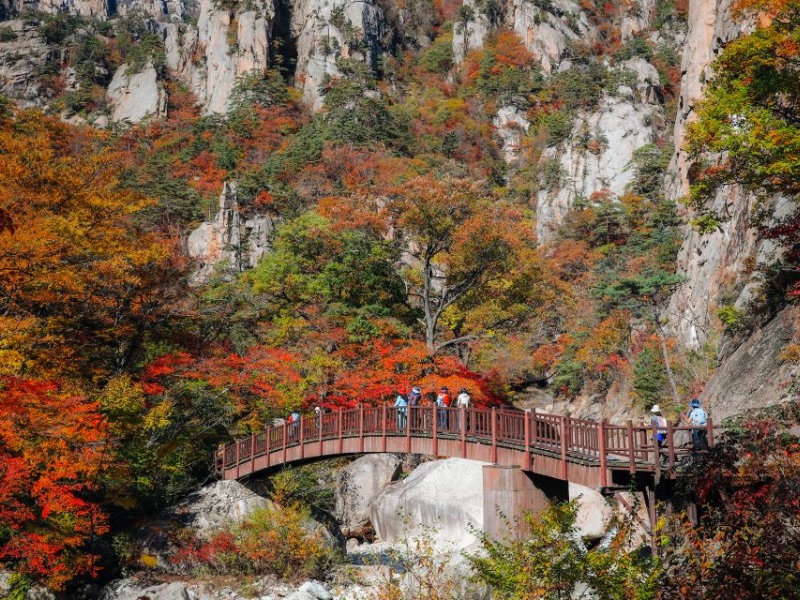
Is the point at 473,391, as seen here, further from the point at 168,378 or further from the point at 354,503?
the point at 168,378

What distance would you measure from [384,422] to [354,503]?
704 cm

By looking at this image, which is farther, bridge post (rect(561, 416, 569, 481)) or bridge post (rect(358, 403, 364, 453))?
bridge post (rect(358, 403, 364, 453))

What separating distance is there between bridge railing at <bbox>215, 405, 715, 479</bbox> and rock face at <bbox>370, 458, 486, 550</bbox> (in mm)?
2783

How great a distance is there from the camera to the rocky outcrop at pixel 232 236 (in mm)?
42625

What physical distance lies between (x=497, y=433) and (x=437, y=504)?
541cm

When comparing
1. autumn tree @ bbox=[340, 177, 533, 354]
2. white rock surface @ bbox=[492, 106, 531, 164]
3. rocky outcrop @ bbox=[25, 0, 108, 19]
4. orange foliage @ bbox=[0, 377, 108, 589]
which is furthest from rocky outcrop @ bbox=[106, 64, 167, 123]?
orange foliage @ bbox=[0, 377, 108, 589]

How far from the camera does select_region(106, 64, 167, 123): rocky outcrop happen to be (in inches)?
2539

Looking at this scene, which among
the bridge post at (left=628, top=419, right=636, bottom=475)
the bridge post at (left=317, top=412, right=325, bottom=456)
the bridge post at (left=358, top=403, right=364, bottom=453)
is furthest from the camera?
the bridge post at (left=317, top=412, right=325, bottom=456)

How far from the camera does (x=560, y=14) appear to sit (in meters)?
70.6

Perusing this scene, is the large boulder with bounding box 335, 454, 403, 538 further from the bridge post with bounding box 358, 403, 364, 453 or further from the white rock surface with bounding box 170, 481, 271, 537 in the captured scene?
the bridge post with bounding box 358, 403, 364, 453

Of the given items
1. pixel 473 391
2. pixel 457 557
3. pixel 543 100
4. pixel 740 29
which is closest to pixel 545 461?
pixel 457 557

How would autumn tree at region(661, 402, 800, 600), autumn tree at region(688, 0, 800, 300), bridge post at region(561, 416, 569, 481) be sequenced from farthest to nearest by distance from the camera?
autumn tree at region(688, 0, 800, 300) → bridge post at region(561, 416, 569, 481) → autumn tree at region(661, 402, 800, 600)

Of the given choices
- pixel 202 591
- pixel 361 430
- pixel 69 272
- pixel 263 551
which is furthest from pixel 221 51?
pixel 202 591

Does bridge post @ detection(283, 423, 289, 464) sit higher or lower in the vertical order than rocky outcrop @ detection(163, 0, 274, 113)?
lower
